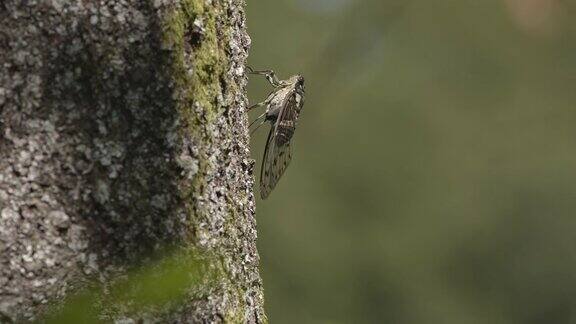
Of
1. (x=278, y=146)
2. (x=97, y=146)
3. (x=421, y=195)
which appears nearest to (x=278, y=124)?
(x=278, y=146)

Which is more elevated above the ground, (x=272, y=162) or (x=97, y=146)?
(x=272, y=162)

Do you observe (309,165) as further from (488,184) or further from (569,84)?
(569,84)

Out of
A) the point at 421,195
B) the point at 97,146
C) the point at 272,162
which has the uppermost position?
the point at 421,195

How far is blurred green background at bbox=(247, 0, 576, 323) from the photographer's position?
34.1 feet

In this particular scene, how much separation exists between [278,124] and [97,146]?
163 centimetres

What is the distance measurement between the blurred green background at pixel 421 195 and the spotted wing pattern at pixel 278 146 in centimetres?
661

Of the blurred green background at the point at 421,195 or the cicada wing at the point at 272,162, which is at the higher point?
the blurred green background at the point at 421,195

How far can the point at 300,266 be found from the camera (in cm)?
1041

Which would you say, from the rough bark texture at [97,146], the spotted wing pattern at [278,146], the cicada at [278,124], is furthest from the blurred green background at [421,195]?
the rough bark texture at [97,146]

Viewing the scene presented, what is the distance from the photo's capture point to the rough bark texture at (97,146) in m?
1.51

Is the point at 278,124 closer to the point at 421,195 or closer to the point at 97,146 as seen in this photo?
the point at 97,146

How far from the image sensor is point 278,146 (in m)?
3.18

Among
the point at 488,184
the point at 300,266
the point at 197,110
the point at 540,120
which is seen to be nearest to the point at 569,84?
the point at 540,120

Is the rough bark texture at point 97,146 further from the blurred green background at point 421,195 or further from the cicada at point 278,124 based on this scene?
the blurred green background at point 421,195
